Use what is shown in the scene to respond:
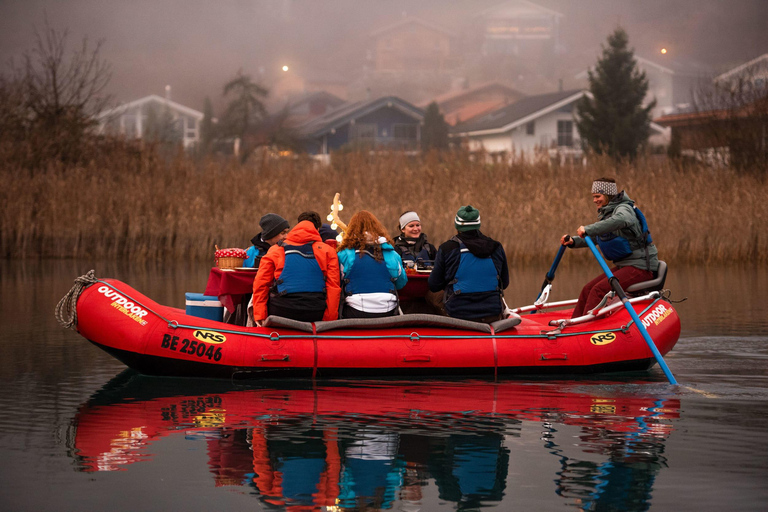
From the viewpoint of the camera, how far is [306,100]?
82.5 metres

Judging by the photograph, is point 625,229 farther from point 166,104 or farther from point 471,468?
point 166,104

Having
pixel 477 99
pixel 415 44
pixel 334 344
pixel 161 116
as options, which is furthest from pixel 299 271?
pixel 415 44

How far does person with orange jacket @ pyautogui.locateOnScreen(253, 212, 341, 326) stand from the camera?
27.3 feet

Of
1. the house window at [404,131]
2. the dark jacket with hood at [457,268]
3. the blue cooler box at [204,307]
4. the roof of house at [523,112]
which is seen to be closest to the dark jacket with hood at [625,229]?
the dark jacket with hood at [457,268]

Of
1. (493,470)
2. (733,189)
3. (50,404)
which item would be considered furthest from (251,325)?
(733,189)

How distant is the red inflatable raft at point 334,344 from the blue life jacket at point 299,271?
28 cm

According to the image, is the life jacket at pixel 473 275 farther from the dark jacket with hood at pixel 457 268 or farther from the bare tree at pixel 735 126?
the bare tree at pixel 735 126

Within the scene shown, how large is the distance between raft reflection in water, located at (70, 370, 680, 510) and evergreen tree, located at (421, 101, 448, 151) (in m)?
49.1

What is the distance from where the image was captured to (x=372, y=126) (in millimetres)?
58656

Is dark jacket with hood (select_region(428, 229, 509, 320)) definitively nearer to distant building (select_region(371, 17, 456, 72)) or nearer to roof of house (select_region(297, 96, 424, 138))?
roof of house (select_region(297, 96, 424, 138))

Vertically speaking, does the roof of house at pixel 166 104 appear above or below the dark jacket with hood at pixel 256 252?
above

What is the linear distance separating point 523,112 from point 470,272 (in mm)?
48104

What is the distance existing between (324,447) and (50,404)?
2588mm

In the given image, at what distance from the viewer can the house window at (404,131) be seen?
196ft
